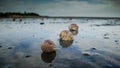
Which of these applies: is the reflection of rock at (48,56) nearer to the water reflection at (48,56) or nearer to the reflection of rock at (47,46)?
the water reflection at (48,56)

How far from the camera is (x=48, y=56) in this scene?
1162 centimetres

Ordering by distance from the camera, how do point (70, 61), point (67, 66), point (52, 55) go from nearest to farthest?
point (67, 66)
point (70, 61)
point (52, 55)

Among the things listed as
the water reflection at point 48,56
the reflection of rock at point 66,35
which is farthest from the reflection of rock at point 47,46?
the reflection of rock at point 66,35

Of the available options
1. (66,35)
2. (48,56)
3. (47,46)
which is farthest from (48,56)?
(66,35)

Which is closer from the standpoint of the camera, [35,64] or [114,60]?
[35,64]

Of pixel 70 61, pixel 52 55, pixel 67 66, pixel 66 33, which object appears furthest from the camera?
pixel 66 33

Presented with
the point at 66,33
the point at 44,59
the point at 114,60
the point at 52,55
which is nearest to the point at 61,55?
the point at 52,55

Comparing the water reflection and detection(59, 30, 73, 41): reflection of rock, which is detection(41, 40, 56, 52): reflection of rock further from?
detection(59, 30, 73, 41): reflection of rock

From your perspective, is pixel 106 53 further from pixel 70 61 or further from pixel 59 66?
pixel 59 66

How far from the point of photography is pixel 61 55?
39.1 ft

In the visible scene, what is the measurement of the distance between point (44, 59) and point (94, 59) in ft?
9.24

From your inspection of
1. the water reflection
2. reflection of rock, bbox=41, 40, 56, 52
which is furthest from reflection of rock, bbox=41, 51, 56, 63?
reflection of rock, bbox=41, 40, 56, 52

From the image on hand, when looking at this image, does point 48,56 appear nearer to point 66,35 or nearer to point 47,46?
point 47,46

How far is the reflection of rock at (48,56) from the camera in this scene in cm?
1077
